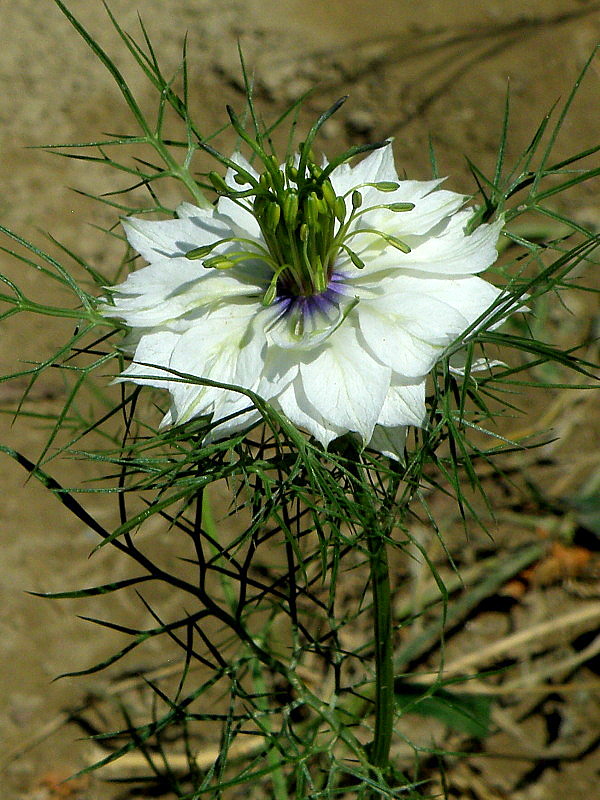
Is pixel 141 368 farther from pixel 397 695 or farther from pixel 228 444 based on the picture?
pixel 397 695

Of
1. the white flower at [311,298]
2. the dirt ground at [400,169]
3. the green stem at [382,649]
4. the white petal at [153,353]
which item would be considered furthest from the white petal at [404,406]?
the dirt ground at [400,169]

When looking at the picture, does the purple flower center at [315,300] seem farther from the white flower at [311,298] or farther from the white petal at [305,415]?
the white petal at [305,415]

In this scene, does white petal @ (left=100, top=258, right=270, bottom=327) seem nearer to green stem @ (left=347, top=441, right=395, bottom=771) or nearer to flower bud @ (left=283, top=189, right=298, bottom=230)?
flower bud @ (left=283, top=189, right=298, bottom=230)

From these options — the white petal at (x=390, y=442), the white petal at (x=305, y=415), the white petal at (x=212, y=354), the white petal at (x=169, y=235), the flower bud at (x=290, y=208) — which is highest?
the white petal at (x=169, y=235)

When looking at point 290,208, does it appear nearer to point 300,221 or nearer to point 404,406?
point 300,221

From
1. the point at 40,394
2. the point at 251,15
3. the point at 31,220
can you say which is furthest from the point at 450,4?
the point at 40,394

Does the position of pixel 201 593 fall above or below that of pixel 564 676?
above

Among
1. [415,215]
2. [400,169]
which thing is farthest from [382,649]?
[400,169]
